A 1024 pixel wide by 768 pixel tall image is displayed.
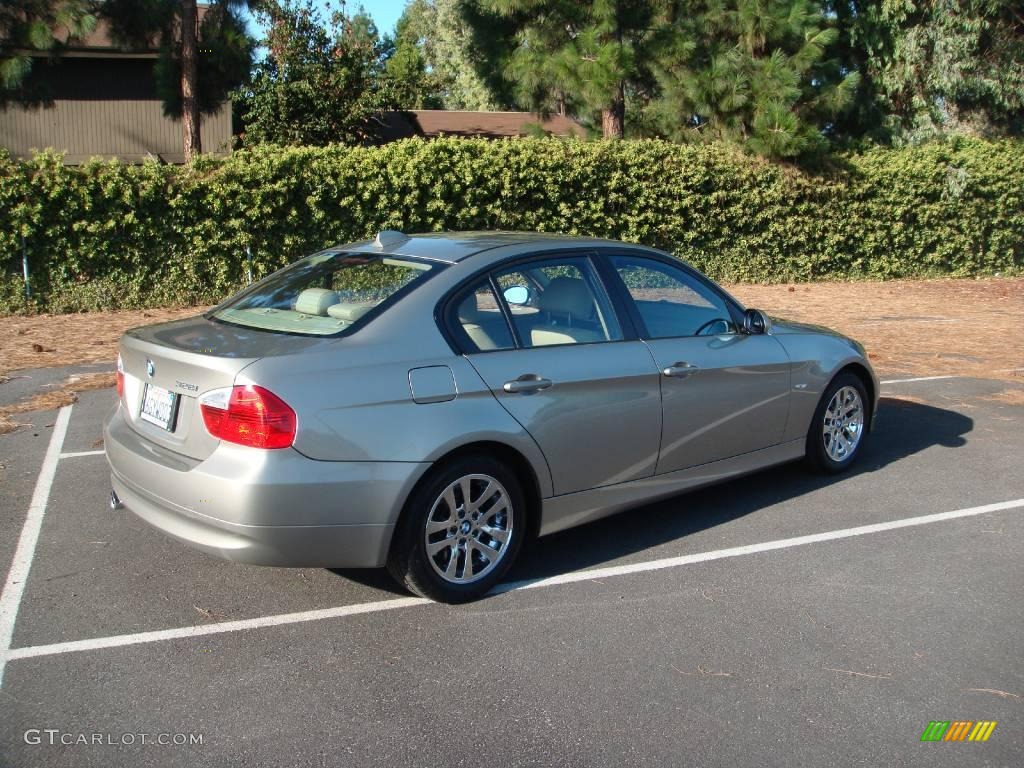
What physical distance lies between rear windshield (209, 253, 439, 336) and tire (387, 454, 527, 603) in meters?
0.82

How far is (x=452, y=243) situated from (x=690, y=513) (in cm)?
213

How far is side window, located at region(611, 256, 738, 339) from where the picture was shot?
556 cm

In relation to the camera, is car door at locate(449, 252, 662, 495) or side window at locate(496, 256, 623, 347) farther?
side window at locate(496, 256, 623, 347)

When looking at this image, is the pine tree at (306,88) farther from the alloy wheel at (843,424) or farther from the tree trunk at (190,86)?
Answer: the alloy wheel at (843,424)

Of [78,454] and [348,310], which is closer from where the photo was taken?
[348,310]

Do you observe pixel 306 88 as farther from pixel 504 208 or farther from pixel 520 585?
pixel 520 585

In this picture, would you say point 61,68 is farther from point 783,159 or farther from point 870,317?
point 870,317

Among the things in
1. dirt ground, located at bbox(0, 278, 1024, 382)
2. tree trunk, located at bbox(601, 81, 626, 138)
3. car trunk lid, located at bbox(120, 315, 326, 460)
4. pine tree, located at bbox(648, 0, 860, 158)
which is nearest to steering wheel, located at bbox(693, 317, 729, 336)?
car trunk lid, located at bbox(120, 315, 326, 460)

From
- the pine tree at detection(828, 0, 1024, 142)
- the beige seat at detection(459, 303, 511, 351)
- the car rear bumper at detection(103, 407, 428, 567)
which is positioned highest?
the pine tree at detection(828, 0, 1024, 142)

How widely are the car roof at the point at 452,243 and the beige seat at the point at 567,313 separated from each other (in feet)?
0.76

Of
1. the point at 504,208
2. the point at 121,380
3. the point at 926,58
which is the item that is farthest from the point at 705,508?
the point at 926,58

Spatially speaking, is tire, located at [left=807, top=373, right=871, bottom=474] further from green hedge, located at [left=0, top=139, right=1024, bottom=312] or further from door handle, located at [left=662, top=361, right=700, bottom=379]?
green hedge, located at [left=0, top=139, right=1024, bottom=312]

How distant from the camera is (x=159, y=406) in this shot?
4512 mm

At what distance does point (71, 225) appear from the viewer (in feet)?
42.7
